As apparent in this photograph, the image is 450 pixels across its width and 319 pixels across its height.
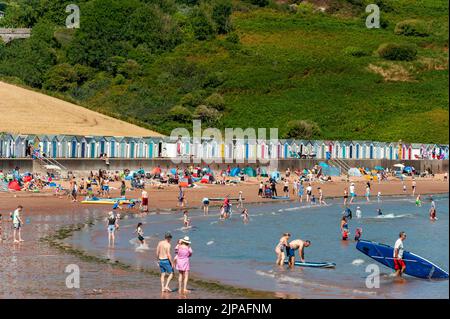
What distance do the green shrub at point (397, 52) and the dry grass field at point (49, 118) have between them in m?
57.0

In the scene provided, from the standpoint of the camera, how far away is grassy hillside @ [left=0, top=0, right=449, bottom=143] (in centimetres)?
11781

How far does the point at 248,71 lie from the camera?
136m

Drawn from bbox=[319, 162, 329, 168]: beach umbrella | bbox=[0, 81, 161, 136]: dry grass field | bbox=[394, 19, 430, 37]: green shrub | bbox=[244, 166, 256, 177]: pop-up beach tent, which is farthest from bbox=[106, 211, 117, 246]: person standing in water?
bbox=[394, 19, 430, 37]: green shrub

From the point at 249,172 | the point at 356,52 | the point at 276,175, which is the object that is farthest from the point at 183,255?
the point at 356,52

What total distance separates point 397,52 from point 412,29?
18.1m

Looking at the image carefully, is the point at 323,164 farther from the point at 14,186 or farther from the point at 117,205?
the point at 117,205

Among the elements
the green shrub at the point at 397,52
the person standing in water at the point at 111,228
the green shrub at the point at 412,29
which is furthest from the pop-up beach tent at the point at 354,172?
the green shrub at the point at 412,29

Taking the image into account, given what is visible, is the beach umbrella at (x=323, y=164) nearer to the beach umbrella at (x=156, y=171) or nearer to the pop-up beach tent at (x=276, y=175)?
the pop-up beach tent at (x=276, y=175)

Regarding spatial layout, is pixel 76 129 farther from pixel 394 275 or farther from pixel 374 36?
pixel 374 36

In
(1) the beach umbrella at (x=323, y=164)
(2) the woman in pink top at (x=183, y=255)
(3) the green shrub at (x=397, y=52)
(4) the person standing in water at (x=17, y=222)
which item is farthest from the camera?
(3) the green shrub at (x=397, y=52)

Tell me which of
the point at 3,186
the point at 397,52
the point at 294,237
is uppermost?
the point at 397,52

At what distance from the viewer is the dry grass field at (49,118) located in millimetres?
86938

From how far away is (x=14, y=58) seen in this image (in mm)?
139125

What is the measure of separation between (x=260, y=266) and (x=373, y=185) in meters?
47.2
